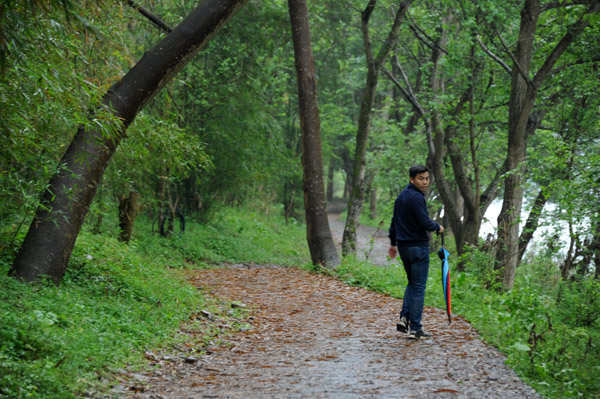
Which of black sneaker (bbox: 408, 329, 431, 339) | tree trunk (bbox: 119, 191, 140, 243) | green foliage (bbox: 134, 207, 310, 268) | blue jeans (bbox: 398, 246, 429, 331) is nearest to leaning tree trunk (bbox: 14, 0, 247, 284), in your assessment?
blue jeans (bbox: 398, 246, 429, 331)

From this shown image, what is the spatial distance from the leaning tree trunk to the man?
3.38m

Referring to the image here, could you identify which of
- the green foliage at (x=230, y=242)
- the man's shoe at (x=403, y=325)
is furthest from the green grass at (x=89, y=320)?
the man's shoe at (x=403, y=325)

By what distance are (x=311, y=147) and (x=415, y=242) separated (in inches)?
255

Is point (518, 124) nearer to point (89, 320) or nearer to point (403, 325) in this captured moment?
point (403, 325)

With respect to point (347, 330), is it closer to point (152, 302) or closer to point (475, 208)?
point (152, 302)

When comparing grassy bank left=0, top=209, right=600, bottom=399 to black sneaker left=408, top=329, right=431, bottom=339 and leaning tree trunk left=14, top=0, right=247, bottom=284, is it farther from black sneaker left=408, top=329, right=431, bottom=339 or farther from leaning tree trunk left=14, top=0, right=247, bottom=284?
black sneaker left=408, top=329, right=431, bottom=339

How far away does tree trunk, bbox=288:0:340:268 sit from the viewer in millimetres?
12859

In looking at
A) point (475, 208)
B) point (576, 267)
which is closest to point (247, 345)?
point (576, 267)

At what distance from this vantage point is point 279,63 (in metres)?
22.6

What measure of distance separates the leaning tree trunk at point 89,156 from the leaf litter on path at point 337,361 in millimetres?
2221

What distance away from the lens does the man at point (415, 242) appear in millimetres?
6758

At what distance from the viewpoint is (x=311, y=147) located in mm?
12914

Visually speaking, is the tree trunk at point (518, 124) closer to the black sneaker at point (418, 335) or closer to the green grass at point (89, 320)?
the black sneaker at point (418, 335)

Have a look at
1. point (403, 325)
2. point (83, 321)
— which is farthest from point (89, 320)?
point (403, 325)
